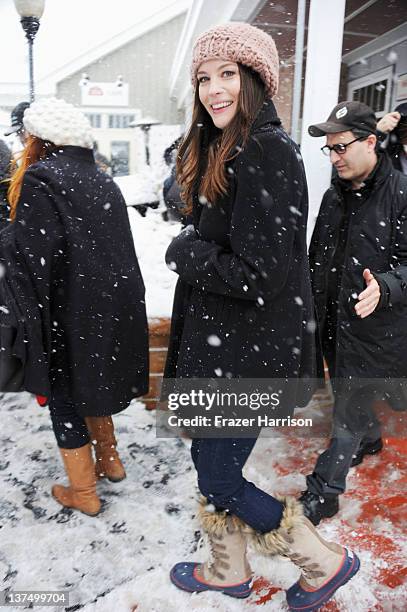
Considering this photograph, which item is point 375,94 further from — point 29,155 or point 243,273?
point 243,273

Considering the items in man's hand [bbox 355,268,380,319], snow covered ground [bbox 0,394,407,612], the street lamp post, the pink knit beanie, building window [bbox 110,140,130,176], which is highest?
the street lamp post

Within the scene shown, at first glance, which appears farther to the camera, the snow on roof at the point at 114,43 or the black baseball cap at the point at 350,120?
the snow on roof at the point at 114,43

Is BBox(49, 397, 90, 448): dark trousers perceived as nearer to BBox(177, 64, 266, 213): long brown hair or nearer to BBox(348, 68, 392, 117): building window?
BBox(177, 64, 266, 213): long brown hair

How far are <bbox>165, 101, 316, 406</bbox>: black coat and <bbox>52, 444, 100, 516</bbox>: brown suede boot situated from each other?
989mm

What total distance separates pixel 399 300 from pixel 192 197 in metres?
1.01

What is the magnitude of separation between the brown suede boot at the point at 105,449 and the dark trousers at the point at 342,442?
1.03m

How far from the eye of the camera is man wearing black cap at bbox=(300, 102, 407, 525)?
90.0 inches

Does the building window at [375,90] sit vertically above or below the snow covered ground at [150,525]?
above

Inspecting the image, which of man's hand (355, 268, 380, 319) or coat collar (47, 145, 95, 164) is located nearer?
man's hand (355, 268, 380, 319)

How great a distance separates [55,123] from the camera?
211 centimetres

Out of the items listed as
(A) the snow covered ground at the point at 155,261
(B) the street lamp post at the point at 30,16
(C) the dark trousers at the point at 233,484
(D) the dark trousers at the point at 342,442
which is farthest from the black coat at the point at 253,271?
(B) the street lamp post at the point at 30,16

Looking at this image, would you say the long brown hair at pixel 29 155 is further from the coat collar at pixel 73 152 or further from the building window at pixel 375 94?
the building window at pixel 375 94

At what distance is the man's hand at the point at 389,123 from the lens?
2697mm

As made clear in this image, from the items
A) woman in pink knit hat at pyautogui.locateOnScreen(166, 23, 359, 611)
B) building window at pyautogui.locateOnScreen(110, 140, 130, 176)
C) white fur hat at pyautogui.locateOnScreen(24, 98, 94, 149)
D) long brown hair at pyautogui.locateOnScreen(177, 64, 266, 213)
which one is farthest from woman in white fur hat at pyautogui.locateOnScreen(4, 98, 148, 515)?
building window at pyautogui.locateOnScreen(110, 140, 130, 176)
